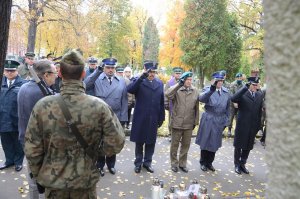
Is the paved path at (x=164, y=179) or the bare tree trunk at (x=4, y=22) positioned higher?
the bare tree trunk at (x=4, y=22)

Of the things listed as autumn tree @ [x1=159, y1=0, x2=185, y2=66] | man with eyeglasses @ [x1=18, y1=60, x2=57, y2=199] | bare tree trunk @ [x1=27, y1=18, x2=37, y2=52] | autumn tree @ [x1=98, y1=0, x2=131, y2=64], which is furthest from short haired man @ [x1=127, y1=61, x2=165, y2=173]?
autumn tree @ [x1=98, y1=0, x2=131, y2=64]

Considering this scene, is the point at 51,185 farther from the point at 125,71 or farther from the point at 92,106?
the point at 125,71

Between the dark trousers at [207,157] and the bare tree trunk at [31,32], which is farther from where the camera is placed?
the bare tree trunk at [31,32]

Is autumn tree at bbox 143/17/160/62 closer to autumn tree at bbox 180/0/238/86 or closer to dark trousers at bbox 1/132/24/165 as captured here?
autumn tree at bbox 180/0/238/86

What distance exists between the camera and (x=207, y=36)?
18703 millimetres

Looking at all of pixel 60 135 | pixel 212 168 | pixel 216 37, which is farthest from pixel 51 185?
pixel 216 37

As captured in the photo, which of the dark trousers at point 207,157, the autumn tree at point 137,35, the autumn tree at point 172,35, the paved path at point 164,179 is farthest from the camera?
the autumn tree at point 137,35

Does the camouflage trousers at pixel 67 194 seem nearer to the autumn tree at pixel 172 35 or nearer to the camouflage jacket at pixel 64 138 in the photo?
the camouflage jacket at pixel 64 138

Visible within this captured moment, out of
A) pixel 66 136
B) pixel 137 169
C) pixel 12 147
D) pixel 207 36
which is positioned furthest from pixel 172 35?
pixel 66 136

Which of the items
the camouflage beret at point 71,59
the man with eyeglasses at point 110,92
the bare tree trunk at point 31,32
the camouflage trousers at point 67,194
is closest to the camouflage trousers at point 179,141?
the man with eyeglasses at point 110,92

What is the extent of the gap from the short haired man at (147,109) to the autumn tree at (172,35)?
826 inches

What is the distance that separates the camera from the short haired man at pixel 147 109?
19.5 ft

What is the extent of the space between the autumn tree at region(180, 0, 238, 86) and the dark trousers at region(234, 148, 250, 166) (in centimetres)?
1219

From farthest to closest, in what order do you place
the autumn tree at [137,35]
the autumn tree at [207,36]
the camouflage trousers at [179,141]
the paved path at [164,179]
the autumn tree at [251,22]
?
1. the autumn tree at [137,35]
2. the autumn tree at [207,36]
3. the autumn tree at [251,22]
4. the camouflage trousers at [179,141]
5. the paved path at [164,179]
